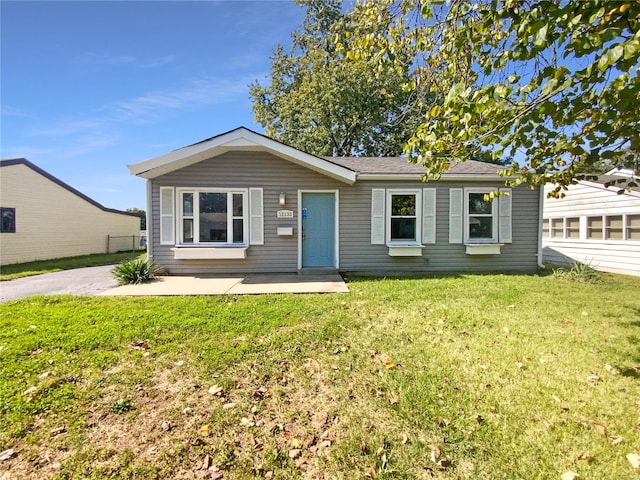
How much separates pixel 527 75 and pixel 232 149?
22.1ft

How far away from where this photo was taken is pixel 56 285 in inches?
289

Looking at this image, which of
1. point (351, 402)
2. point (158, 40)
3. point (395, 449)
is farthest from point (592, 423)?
point (158, 40)

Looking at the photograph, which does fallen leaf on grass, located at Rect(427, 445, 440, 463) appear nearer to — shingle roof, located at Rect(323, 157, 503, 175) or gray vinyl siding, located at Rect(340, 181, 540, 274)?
gray vinyl siding, located at Rect(340, 181, 540, 274)

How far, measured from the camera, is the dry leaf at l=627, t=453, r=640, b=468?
6.05 feet

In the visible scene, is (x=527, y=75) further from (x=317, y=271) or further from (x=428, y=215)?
(x=317, y=271)

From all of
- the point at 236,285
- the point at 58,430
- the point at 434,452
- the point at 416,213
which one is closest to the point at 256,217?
the point at 236,285

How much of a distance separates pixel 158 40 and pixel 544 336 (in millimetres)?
10814

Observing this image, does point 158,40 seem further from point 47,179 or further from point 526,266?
point 526,266

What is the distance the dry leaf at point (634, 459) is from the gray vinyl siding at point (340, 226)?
657cm

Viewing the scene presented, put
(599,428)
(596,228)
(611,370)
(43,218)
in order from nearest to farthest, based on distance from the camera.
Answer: (599,428) → (611,370) → (596,228) → (43,218)

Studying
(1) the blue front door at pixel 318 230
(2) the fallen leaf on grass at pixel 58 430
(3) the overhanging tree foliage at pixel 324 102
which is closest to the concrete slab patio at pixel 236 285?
(1) the blue front door at pixel 318 230

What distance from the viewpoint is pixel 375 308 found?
509cm

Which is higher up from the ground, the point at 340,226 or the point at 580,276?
the point at 340,226

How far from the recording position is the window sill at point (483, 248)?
8383 mm
